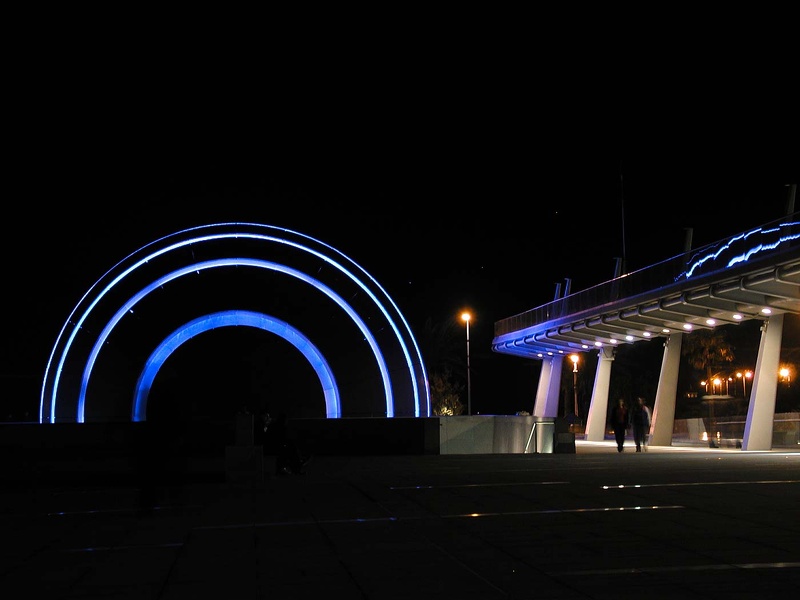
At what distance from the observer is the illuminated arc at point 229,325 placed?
110ft

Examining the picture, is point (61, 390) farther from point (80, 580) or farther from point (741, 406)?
point (741, 406)

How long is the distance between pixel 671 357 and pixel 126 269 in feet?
71.6

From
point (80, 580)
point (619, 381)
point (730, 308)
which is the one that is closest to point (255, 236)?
point (730, 308)

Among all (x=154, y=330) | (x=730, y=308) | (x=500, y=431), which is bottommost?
(x=500, y=431)

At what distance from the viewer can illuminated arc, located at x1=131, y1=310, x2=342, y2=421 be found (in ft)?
110

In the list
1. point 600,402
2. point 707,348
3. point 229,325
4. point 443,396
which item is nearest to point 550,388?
point 600,402

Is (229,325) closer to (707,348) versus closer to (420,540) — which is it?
(420,540)

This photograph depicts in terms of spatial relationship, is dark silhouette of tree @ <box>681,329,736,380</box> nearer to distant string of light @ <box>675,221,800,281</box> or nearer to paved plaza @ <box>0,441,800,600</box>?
distant string of light @ <box>675,221,800,281</box>

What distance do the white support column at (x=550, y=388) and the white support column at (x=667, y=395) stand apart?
1222 cm

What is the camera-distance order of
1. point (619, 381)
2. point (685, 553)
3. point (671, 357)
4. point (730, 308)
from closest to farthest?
point (685, 553)
point (730, 308)
point (671, 357)
point (619, 381)

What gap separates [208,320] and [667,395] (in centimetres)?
1909

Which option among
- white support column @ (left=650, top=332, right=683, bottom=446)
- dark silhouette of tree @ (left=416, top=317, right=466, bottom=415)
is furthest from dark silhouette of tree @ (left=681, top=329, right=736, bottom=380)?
white support column @ (left=650, top=332, right=683, bottom=446)

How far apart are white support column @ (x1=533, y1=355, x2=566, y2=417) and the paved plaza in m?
36.6

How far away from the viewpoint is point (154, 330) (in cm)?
3372
